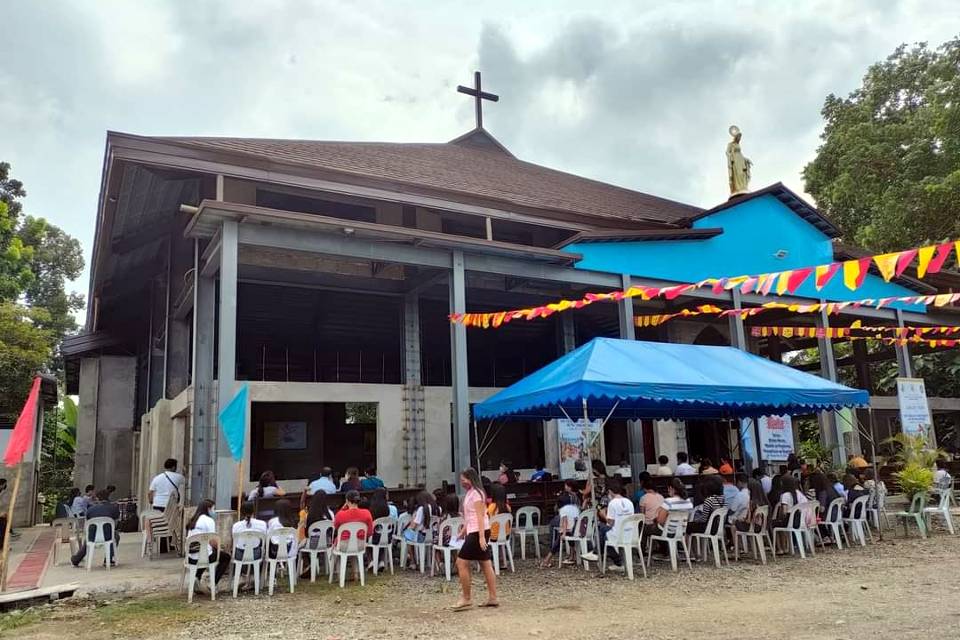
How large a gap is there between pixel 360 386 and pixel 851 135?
18.8m

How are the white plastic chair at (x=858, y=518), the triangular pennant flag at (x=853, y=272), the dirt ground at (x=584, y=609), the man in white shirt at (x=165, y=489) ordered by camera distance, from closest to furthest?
the dirt ground at (x=584, y=609), the triangular pennant flag at (x=853, y=272), the white plastic chair at (x=858, y=518), the man in white shirt at (x=165, y=489)

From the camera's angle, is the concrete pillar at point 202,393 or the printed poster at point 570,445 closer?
the concrete pillar at point 202,393

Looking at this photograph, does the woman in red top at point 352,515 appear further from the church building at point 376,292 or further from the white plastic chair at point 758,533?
the white plastic chair at point 758,533

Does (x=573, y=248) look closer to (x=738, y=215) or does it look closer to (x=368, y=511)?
(x=738, y=215)

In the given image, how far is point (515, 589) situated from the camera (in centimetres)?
762

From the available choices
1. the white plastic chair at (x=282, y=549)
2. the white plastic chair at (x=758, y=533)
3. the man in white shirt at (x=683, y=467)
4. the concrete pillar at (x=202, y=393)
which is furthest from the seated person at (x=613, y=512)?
the concrete pillar at (x=202, y=393)

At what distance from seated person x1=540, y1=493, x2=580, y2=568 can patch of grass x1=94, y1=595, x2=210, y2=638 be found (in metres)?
4.24

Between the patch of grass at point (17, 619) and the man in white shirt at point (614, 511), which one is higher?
the man in white shirt at point (614, 511)

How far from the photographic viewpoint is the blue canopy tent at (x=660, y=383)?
874 centimetres

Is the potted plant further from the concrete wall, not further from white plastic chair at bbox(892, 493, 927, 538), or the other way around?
the concrete wall

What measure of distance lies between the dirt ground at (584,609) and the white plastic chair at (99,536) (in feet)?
7.45

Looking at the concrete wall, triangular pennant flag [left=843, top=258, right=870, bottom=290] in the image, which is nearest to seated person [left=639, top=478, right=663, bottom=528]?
triangular pennant flag [left=843, top=258, right=870, bottom=290]

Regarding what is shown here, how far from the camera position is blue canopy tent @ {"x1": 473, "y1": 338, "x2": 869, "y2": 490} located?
8742mm

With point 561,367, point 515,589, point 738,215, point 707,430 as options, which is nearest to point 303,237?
point 561,367
